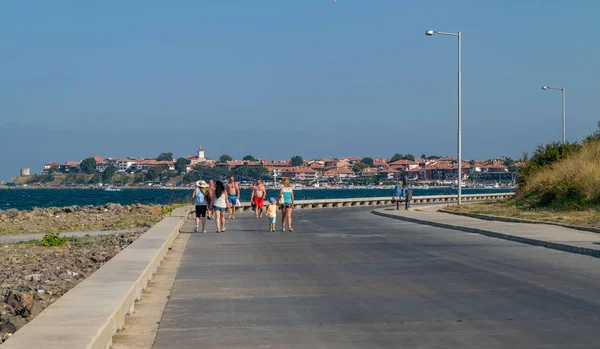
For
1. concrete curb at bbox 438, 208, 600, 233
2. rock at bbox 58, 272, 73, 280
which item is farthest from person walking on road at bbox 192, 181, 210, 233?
rock at bbox 58, 272, 73, 280

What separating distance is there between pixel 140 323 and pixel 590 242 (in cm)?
1350

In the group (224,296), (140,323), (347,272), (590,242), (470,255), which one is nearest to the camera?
(140,323)

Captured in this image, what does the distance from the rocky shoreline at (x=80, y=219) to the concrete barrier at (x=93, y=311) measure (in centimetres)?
1772

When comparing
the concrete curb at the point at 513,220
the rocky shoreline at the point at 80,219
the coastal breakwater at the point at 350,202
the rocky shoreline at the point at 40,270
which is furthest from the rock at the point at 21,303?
the coastal breakwater at the point at 350,202

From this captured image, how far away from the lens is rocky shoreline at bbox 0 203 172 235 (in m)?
32.7

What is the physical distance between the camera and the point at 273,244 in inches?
872

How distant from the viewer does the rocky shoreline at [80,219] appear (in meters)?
32.7

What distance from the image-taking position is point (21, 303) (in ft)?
36.8

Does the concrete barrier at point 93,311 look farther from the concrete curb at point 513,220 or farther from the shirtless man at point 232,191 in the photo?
the shirtless man at point 232,191

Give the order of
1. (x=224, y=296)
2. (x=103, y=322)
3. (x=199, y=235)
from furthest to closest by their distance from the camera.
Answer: (x=199, y=235) < (x=224, y=296) < (x=103, y=322)

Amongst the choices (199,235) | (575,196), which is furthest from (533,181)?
(199,235)

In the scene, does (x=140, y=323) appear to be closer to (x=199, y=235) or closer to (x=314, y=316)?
(x=314, y=316)

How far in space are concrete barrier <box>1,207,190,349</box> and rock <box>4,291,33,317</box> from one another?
0.57 metres

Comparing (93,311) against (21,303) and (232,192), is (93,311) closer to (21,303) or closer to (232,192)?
(21,303)
